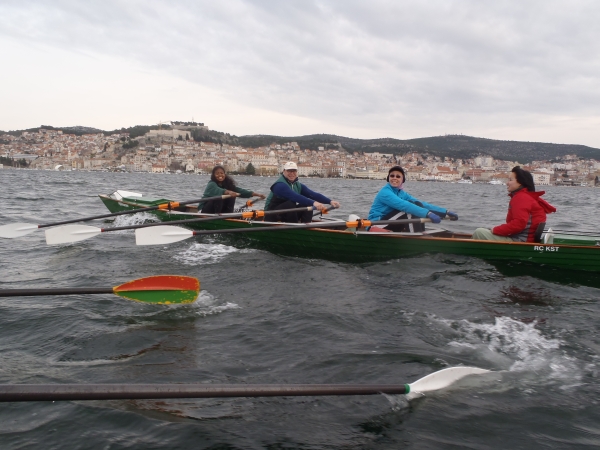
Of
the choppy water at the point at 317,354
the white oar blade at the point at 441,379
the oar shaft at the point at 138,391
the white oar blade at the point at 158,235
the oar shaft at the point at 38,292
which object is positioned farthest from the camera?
the white oar blade at the point at 158,235

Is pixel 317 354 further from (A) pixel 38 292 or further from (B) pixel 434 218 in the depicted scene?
(B) pixel 434 218

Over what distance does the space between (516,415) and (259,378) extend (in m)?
1.80

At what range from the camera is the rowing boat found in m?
7.04

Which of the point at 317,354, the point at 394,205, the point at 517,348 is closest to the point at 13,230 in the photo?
the point at 394,205

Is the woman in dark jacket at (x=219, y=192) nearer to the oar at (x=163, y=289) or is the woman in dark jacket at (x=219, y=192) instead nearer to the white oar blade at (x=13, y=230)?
the white oar blade at (x=13, y=230)

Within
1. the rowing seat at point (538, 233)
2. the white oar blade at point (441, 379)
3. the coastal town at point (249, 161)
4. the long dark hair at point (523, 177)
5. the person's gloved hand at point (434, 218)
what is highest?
the coastal town at point (249, 161)

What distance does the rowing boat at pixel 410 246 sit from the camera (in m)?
7.04

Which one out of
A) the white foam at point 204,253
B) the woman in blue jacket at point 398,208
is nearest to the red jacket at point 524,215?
the woman in blue jacket at point 398,208

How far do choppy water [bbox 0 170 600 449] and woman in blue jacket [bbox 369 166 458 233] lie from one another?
2.76ft

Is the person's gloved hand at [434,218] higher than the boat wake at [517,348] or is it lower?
higher

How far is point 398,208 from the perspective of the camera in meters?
7.89

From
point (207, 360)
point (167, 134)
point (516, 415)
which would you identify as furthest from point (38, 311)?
point (167, 134)

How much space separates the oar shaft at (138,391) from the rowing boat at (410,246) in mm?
5085

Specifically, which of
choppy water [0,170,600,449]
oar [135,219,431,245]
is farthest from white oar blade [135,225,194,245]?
choppy water [0,170,600,449]
